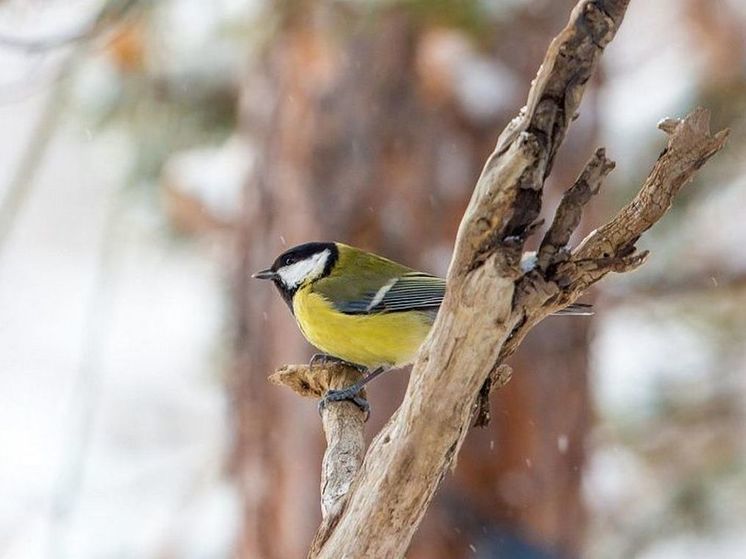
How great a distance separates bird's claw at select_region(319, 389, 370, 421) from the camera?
1614 millimetres

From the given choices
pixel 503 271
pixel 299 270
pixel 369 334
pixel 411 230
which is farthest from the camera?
pixel 411 230

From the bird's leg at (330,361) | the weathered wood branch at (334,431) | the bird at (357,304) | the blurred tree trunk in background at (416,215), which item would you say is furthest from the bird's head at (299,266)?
the blurred tree trunk in background at (416,215)

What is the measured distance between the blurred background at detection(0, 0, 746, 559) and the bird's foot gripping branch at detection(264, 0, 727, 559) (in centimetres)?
103

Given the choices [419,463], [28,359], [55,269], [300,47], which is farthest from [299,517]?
[55,269]

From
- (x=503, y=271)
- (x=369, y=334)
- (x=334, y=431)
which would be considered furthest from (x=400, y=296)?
(x=503, y=271)

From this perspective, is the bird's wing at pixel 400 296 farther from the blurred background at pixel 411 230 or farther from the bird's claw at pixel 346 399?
the blurred background at pixel 411 230

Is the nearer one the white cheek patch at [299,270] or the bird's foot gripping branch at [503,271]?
the bird's foot gripping branch at [503,271]

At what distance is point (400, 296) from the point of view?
6.00 ft

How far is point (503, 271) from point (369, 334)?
0.84 meters

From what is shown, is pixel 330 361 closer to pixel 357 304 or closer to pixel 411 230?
pixel 357 304

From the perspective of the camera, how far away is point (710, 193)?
116 inches

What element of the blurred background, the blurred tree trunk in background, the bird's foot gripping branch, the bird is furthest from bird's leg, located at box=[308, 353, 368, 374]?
the blurred tree trunk in background

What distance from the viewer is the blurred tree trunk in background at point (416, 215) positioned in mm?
2617

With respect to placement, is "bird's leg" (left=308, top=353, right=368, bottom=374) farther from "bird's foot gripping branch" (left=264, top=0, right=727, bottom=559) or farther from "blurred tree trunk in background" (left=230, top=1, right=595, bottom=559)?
"blurred tree trunk in background" (left=230, top=1, right=595, bottom=559)
